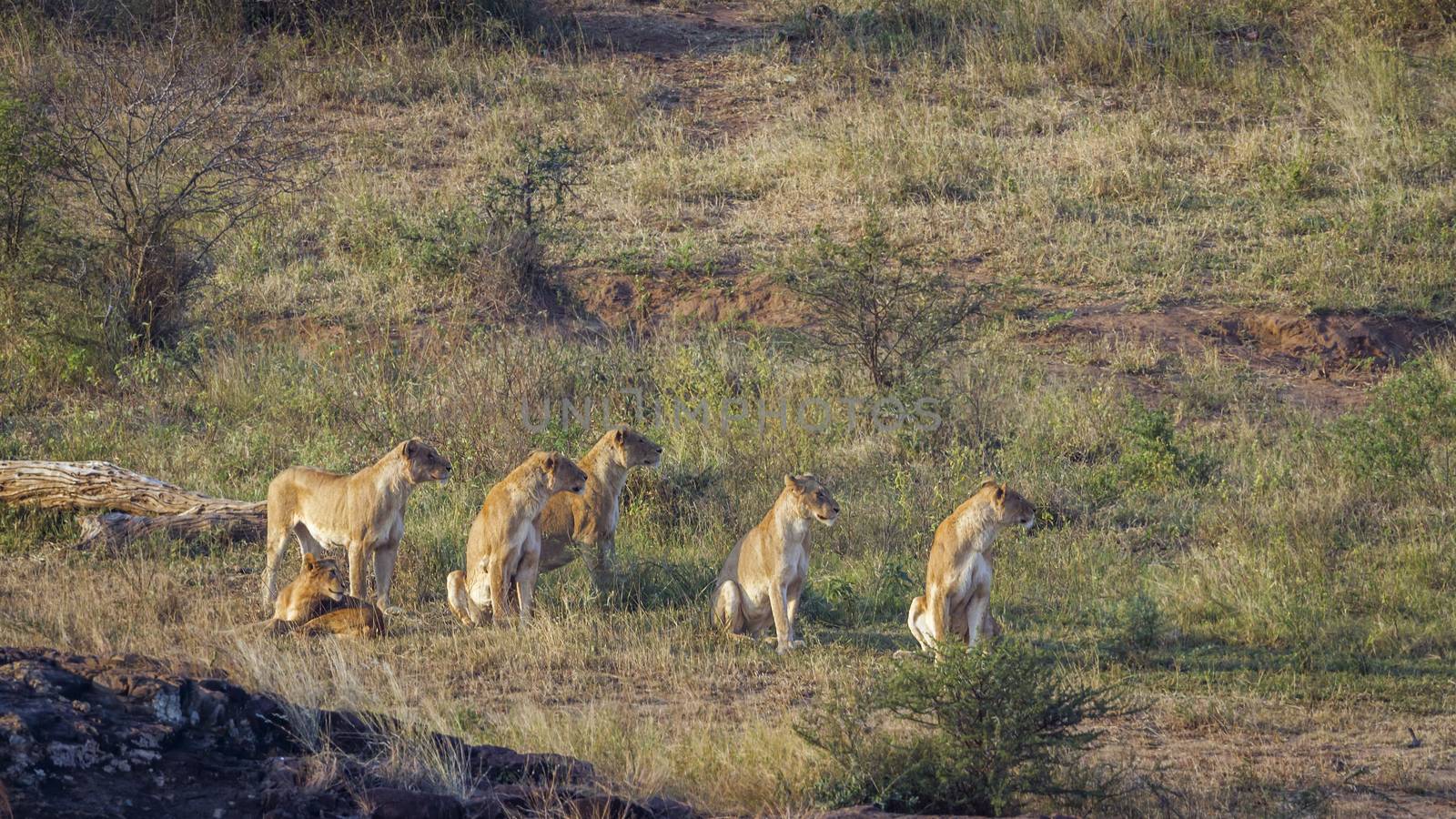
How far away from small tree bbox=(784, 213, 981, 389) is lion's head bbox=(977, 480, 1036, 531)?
5.77 meters

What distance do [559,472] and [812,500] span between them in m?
1.68

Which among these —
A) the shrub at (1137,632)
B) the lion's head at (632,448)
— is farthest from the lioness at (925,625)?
the lion's head at (632,448)

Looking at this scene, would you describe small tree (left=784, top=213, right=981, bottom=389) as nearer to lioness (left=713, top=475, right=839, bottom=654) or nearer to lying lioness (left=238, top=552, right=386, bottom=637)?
lioness (left=713, top=475, right=839, bottom=654)

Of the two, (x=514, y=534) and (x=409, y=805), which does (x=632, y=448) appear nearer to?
(x=514, y=534)

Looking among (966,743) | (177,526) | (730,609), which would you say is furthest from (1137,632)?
(177,526)

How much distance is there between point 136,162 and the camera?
16812 mm

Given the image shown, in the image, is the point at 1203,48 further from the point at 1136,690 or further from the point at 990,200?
the point at 1136,690

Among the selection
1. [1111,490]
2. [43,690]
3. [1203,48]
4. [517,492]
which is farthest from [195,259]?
[1203,48]

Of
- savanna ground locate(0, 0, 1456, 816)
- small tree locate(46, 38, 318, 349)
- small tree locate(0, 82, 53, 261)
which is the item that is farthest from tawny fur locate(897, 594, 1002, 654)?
small tree locate(0, 82, 53, 261)

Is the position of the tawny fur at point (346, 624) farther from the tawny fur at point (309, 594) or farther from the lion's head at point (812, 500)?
the lion's head at point (812, 500)

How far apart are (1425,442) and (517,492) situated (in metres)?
8.01

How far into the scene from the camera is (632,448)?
424 inches

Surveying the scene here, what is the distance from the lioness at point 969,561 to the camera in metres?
8.97

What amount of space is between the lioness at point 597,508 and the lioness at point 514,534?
63 centimetres
